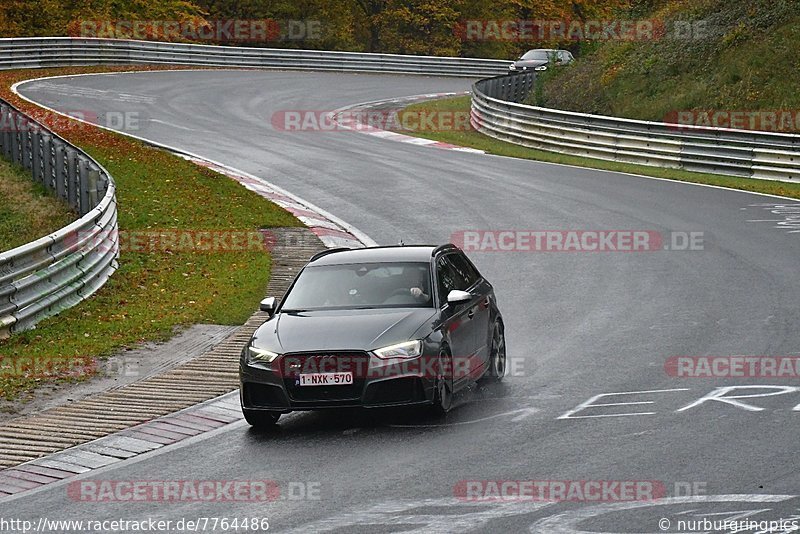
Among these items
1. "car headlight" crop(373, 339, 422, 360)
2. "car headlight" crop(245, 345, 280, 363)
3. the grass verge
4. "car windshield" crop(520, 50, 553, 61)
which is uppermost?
"car headlight" crop(373, 339, 422, 360)

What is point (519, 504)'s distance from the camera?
885 cm

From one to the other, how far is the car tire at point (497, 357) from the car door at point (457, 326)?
0.58m

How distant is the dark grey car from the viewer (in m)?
11.4

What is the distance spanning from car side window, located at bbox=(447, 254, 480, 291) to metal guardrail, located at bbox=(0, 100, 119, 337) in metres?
5.22

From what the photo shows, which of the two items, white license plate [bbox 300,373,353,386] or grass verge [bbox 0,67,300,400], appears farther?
grass verge [bbox 0,67,300,400]

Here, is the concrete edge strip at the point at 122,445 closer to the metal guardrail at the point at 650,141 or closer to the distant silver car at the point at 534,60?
the metal guardrail at the point at 650,141

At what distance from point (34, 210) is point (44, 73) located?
2636 cm

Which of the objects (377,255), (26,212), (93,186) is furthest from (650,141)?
(377,255)

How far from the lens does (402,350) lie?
1158 cm

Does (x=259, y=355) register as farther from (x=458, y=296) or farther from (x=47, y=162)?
(x=47, y=162)

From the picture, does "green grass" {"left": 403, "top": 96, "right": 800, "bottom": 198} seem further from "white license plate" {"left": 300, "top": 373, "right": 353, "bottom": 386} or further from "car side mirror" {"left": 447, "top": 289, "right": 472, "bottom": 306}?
"white license plate" {"left": 300, "top": 373, "right": 353, "bottom": 386}

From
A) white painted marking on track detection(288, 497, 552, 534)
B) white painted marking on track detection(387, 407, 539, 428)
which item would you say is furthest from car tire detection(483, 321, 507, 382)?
white painted marking on track detection(288, 497, 552, 534)

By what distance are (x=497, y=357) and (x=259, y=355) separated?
2.97 metres

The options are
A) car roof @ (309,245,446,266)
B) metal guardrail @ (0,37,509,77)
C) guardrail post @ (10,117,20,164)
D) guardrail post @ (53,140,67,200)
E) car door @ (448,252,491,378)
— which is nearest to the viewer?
car door @ (448,252,491,378)
